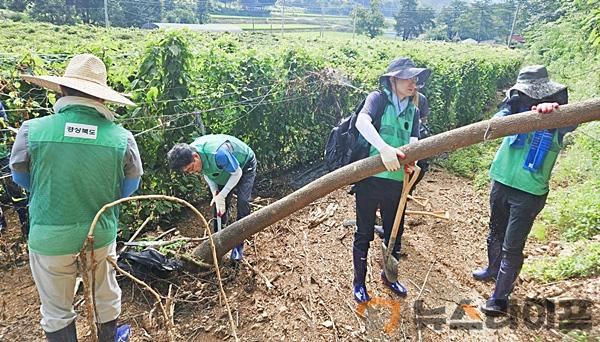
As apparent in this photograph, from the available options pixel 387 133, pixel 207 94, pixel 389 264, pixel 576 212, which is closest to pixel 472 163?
pixel 576 212

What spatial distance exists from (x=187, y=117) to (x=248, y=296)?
2430 millimetres

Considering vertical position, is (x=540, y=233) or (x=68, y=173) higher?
(x=68, y=173)

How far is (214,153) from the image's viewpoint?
375cm

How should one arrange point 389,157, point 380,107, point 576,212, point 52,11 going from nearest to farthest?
point 389,157, point 380,107, point 576,212, point 52,11

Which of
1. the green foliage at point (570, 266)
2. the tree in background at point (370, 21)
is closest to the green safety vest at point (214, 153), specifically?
the green foliage at point (570, 266)

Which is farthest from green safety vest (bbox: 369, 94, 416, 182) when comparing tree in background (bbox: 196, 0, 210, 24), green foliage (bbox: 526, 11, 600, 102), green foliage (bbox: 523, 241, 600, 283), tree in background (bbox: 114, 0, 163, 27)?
tree in background (bbox: 196, 0, 210, 24)

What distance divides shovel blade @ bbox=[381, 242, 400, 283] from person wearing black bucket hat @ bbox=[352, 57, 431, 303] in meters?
0.18

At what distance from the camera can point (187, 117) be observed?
5113mm

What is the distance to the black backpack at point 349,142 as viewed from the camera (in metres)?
3.25

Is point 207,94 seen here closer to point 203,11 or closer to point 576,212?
point 576,212

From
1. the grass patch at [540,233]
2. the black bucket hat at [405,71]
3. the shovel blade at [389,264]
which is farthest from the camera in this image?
the grass patch at [540,233]

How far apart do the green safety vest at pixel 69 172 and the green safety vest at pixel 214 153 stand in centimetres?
133

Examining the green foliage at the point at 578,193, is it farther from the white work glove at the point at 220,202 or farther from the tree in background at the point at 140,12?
the tree in background at the point at 140,12

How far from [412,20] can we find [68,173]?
251 ft
